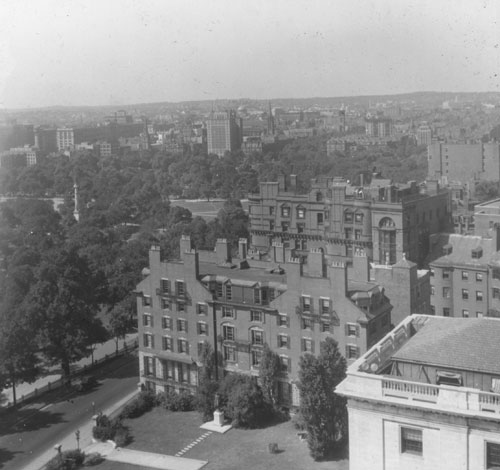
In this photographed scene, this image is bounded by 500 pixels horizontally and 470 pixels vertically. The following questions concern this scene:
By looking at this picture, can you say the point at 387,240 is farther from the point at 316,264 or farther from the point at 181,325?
the point at 181,325

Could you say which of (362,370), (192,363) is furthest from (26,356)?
(362,370)

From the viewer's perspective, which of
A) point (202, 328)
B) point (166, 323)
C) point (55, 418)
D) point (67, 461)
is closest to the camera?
→ point (67, 461)

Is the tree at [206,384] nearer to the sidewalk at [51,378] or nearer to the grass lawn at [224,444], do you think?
the grass lawn at [224,444]

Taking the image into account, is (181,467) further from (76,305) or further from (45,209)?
(45,209)

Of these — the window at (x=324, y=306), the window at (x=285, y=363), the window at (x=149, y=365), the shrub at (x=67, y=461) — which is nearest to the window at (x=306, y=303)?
the window at (x=324, y=306)

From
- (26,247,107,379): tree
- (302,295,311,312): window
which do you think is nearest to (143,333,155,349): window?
(26,247,107,379): tree

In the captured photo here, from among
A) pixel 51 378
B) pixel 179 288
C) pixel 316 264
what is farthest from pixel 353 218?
pixel 51 378

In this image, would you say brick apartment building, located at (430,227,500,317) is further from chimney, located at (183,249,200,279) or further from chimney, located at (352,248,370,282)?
chimney, located at (183,249,200,279)
